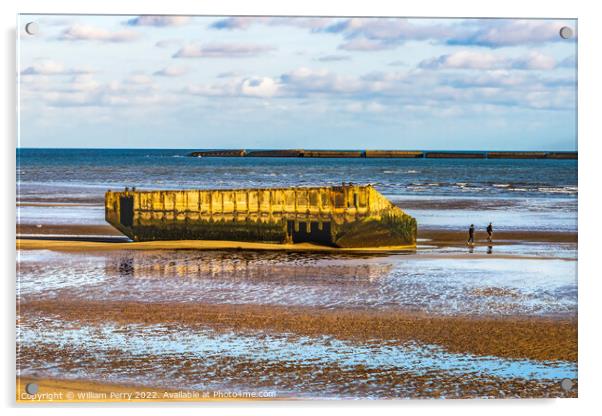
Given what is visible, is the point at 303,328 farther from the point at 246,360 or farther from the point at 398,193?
the point at 398,193

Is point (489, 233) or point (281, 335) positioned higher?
point (489, 233)

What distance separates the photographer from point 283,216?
22.6 meters

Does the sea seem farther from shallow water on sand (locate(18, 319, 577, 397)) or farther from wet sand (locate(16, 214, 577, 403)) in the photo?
shallow water on sand (locate(18, 319, 577, 397))

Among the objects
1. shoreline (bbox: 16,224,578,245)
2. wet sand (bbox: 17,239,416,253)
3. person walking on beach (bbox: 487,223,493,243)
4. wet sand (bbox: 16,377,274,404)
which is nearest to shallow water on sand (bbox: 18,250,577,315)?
wet sand (bbox: 17,239,416,253)

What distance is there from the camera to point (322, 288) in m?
18.2

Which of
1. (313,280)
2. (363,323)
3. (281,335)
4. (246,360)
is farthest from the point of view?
(313,280)

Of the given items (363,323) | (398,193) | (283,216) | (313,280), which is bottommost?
(363,323)

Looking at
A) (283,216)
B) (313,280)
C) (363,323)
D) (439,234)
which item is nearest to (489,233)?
(439,234)

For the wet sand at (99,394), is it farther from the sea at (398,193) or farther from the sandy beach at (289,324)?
the sea at (398,193)

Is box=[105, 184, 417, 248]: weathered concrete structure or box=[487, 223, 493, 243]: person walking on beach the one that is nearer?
box=[105, 184, 417, 248]: weathered concrete structure

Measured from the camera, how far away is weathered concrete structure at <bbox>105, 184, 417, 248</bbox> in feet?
73.6

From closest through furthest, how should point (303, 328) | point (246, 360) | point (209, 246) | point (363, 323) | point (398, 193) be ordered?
point (246, 360) < point (303, 328) < point (363, 323) < point (209, 246) < point (398, 193)

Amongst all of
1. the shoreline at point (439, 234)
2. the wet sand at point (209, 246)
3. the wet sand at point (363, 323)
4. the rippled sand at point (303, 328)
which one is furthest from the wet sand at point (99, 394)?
the wet sand at point (209, 246)

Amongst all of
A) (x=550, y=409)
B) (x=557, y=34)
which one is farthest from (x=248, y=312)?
(x=557, y=34)
